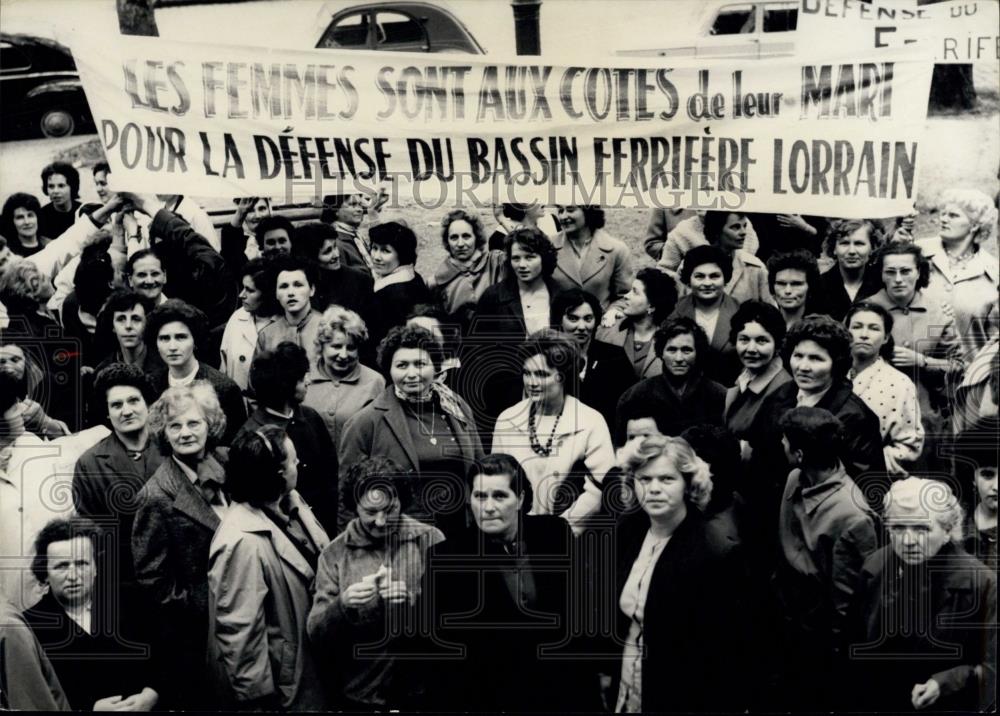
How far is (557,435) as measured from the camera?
22.8 feet

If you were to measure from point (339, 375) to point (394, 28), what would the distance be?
174 cm

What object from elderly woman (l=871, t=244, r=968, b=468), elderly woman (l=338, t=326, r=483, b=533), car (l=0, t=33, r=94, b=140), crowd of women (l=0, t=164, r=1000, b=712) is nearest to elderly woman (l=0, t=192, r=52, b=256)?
car (l=0, t=33, r=94, b=140)

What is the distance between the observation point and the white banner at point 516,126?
694 cm

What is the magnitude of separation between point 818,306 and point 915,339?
51 centimetres

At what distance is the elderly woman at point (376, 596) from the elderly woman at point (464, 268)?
0.90m

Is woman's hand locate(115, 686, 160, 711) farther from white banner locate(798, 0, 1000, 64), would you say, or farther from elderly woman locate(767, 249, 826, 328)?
white banner locate(798, 0, 1000, 64)

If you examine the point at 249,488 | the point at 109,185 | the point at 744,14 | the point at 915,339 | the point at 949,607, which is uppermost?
the point at 744,14

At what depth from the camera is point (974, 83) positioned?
6980mm

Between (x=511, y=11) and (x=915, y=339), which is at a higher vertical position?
(x=511, y=11)

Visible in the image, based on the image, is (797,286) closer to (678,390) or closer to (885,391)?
(885,391)

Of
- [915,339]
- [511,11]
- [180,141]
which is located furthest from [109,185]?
[915,339]

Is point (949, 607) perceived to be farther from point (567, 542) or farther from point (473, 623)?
point (473, 623)

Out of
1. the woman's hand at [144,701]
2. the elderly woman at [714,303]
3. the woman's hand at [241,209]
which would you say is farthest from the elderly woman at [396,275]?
the woman's hand at [144,701]

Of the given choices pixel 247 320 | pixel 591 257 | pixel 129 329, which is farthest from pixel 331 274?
pixel 591 257
